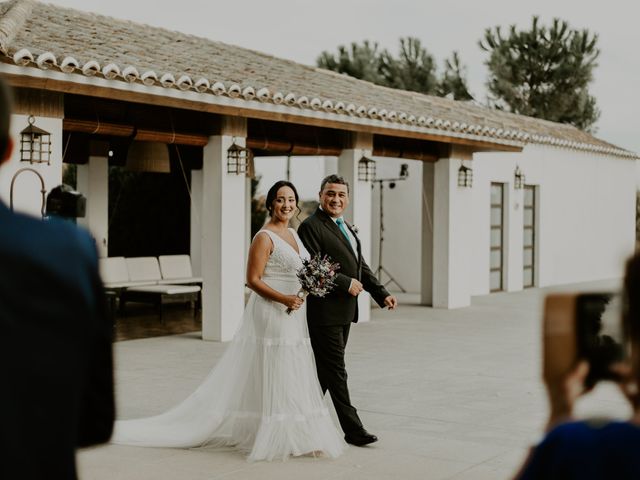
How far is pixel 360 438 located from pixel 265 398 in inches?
28.7

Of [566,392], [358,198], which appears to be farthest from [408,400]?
[566,392]

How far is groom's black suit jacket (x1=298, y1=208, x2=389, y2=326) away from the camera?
21.7ft

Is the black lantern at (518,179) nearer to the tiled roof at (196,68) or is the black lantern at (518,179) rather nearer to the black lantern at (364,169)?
the tiled roof at (196,68)

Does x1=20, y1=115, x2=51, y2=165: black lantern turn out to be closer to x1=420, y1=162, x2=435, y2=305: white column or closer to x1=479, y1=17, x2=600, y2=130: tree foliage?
x1=420, y1=162, x2=435, y2=305: white column

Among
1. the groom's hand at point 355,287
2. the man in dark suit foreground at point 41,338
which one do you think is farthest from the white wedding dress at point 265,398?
the man in dark suit foreground at point 41,338

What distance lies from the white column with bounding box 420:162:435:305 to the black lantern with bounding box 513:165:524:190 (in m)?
3.71

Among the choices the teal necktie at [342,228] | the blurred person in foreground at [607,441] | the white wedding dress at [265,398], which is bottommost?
the white wedding dress at [265,398]

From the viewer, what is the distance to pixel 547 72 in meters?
39.1

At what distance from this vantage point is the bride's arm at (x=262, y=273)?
639cm

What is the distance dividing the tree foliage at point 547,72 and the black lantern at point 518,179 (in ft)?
60.1

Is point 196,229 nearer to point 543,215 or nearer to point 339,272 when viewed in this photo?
point 543,215

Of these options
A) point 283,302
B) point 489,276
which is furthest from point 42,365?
point 489,276

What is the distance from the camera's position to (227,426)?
655 centimetres

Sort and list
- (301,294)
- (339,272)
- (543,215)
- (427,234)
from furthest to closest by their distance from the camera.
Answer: (543,215) < (427,234) < (339,272) < (301,294)
